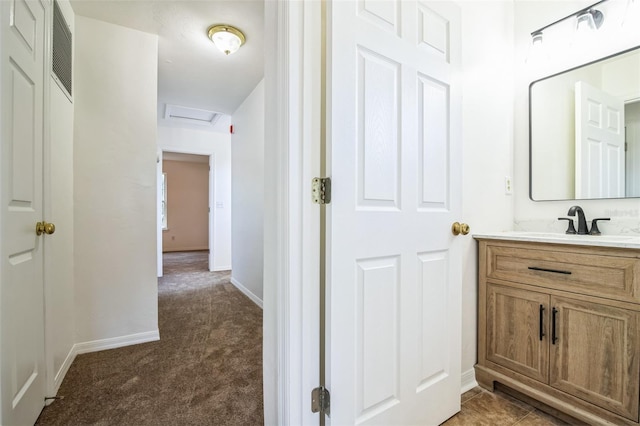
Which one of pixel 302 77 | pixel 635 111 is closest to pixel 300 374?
pixel 302 77

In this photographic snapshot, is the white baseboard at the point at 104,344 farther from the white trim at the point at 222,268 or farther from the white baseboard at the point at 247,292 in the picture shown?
the white trim at the point at 222,268

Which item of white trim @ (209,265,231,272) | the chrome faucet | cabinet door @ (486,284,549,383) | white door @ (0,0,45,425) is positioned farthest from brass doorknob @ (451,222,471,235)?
white trim @ (209,265,231,272)

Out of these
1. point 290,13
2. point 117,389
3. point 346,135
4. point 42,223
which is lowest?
point 117,389

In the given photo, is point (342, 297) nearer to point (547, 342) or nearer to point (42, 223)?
point (547, 342)

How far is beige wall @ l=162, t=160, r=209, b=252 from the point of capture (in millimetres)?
7367

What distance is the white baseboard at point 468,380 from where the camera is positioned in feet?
5.22

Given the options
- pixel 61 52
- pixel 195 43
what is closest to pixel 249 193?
pixel 195 43

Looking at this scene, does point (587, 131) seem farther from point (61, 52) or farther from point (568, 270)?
point (61, 52)

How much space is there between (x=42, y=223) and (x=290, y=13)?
144 cm

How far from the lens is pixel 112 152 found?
2.16 m

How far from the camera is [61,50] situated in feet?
5.69

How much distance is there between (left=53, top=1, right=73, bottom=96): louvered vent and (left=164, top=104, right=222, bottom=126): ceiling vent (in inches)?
77.1

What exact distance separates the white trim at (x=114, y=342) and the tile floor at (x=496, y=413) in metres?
2.12

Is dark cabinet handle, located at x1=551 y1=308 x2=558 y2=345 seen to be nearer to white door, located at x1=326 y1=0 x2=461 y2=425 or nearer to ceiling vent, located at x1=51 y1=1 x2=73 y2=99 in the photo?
white door, located at x1=326 y1=0 x2=461 y2=425
